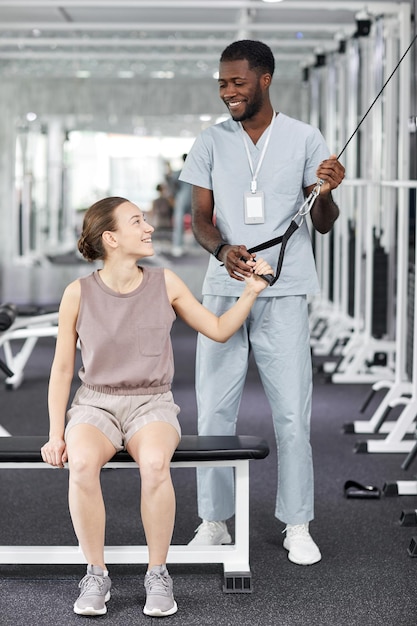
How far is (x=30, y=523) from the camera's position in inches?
135

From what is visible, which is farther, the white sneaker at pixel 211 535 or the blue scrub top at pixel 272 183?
the white sneaker at pixel 211 535

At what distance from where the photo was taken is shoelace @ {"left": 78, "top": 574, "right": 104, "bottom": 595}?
260 cm

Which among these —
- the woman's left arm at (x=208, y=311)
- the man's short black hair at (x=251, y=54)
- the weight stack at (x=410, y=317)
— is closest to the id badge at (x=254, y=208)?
the woman's left arm at (x=208, y=311)

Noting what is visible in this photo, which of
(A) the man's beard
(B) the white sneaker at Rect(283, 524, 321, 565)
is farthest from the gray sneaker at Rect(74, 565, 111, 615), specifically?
(A) the man's beard

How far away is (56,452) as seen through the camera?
268 cm

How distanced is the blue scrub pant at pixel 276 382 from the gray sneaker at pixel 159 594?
47 cm

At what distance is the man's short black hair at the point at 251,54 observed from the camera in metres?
2.85

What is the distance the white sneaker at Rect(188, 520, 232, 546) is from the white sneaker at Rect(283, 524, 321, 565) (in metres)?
0.19

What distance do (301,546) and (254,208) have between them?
0.98 metres

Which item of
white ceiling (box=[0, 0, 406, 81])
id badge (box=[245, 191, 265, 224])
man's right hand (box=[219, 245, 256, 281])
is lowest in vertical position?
man's right hand (box=[219, 245, 256, 281])

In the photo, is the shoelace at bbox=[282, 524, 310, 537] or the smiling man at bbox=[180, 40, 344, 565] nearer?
the smiling man at bbox=[180, 40, 344, 565]

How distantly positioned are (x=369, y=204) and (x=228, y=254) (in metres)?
2.95

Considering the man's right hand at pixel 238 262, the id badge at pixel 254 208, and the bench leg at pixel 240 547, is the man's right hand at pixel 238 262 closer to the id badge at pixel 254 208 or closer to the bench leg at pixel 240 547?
the id badge at pixel 254 208

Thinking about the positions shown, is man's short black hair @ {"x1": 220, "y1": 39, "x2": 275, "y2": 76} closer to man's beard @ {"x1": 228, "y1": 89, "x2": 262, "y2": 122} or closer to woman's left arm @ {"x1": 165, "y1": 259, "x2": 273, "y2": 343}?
man's beard @ {"x1": 228, "y1": 89, "x2": 262, "y2": 122}
